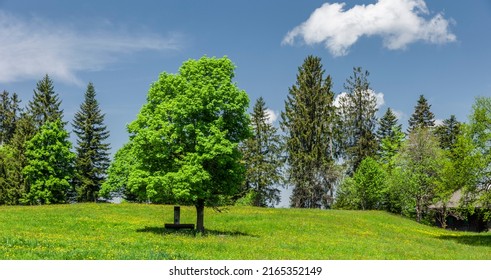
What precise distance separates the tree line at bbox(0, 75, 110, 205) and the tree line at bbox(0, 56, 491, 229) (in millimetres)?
184

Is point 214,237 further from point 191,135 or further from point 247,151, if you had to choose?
point 247,151

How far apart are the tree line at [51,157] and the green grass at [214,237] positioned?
87.8 ft

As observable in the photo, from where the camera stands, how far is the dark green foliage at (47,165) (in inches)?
2810

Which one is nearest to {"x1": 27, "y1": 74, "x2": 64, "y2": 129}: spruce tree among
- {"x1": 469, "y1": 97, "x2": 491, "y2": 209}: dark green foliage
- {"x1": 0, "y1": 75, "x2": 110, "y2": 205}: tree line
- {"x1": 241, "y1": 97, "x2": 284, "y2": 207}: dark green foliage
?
{"x1": 0, "y1": 75, "x2": 110, "y2": 205}: tree line

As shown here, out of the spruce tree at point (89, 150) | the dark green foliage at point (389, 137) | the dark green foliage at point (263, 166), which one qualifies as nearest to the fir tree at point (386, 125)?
the dark green foliage at point (389, 137)

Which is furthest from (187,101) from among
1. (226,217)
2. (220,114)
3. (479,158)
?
(479,158)

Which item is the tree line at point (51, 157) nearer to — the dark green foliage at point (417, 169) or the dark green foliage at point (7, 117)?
the dark green foliage at point (7, 117)

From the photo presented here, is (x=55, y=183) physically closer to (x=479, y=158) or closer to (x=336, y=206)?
(x=336, y=206)

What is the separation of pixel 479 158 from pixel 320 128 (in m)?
41.1

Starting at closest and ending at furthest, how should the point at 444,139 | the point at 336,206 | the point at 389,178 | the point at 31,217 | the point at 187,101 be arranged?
the point at 187,101
the point at 31,217
the point at 389,178
the point at 336,206
the point at 444,139

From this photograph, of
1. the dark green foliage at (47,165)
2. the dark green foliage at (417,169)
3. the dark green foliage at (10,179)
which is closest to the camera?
the dark green foliage at (417,169)

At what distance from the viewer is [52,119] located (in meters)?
82.2

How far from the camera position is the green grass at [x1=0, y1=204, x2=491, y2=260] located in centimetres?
2200

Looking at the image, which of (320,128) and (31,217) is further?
(320,128)
